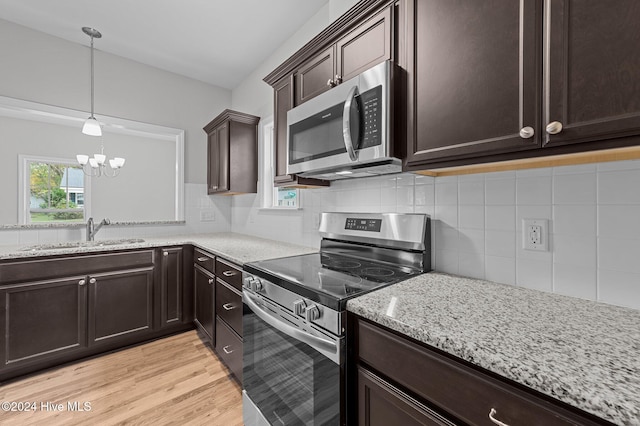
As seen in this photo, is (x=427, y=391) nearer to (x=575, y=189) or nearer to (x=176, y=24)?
(x=575, y=189)

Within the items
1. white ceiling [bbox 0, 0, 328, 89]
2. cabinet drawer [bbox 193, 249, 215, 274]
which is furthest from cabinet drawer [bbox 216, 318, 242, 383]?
white ceiling [bbox 0, 0, 328, 89]

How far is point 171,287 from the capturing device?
2.50 m

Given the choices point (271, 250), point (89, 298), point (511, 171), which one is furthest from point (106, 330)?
point (511, 171)

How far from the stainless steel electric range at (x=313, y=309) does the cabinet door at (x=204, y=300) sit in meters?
0.73

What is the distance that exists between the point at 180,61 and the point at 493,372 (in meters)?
3.54

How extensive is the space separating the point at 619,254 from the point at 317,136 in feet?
4.25

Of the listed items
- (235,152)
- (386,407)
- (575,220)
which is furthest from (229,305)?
(575,220)

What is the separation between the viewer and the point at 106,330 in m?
2.19

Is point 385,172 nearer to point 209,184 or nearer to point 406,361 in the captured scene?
point 406,361

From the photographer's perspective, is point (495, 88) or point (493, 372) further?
point (495, 88)

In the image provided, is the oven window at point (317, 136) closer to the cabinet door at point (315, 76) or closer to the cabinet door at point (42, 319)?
the cabinet door at point (315, 76)

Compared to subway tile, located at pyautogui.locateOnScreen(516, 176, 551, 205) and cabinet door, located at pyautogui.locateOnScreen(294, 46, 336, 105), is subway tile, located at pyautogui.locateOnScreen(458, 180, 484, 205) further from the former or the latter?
cabinet door, located at pyautogui.locateOnScreen(294, 46, 336, 105)

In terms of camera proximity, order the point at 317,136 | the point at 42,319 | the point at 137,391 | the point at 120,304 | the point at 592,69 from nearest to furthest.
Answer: the point at 592,69 → the point at 317,136 → the point at 137,391 → the point at 42,319 → the point at 120,304

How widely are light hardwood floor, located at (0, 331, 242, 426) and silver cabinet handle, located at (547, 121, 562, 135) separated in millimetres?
1930
